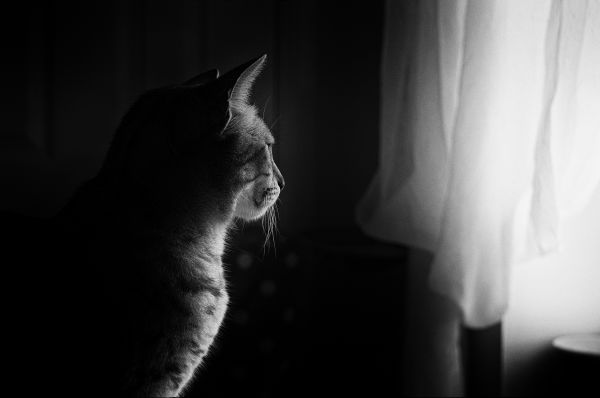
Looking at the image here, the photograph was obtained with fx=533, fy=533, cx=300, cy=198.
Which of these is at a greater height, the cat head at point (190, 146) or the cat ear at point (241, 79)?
the cat ear at point (241, 79)

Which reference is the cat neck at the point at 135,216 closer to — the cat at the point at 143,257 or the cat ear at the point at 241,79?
the cat at the point at 143,257

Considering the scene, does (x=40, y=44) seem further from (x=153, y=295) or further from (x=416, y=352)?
(x=416, y=352)

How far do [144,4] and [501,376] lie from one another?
134 centimetres

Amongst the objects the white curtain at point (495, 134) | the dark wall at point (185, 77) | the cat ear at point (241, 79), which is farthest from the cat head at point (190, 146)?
the dark wall at point (185, 77)

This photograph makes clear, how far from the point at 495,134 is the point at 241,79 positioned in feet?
1.70

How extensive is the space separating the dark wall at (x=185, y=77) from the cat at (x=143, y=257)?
0.62 meters

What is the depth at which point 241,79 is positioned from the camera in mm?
871

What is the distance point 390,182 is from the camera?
1307mm

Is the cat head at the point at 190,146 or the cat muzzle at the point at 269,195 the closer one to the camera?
the cat head at the point at 190,146

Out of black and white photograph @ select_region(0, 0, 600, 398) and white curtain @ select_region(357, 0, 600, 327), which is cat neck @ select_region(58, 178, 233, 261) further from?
white curtain @ select_region(357, 0, 600, 327)

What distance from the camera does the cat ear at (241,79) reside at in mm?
768

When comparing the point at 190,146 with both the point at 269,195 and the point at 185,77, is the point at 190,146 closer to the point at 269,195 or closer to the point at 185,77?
the point at 269,195

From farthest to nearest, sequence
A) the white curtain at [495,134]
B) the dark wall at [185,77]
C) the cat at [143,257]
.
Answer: the dark wall at [185,77] < the white curtain at [495,134] < the cat at [143,257]

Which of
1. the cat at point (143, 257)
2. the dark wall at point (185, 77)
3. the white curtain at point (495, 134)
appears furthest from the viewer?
the dark wall at point (185, 77)
